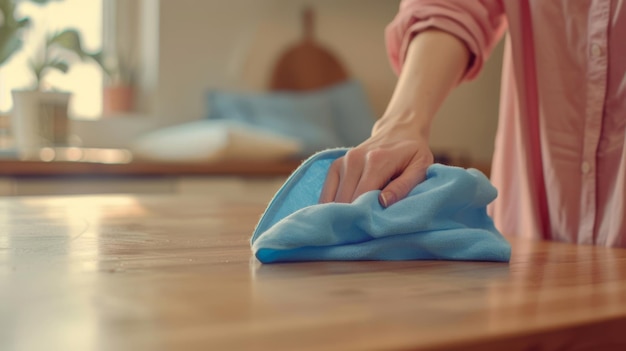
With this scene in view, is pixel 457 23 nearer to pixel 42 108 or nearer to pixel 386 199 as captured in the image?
pixel 386 199

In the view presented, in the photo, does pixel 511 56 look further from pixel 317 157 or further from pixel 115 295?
pixel 115 295

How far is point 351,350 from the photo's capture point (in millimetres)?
263

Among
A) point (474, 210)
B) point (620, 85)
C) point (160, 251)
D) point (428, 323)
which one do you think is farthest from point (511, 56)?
point (428, 323)

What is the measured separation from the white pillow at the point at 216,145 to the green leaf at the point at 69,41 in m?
0.36

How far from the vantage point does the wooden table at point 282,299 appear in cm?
29

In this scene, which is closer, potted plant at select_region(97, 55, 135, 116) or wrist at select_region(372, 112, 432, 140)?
wrist at select_region(372, 112, 432, 140)

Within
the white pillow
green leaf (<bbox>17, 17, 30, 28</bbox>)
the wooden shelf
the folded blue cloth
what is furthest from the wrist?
green leaf (<bbox>17, 17, 30, 28</bbox>)

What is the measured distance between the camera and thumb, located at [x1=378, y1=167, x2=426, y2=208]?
570 millimetres

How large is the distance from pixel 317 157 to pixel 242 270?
176 millimetres

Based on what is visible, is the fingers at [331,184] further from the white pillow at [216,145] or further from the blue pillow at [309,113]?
the blue pillow at [309,113]

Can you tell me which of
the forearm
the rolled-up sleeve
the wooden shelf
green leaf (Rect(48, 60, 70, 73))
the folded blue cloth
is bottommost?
the wooden shelf

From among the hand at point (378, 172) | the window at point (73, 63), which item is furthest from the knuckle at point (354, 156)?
the window at point (73, 63)

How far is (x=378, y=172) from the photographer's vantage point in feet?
2.02

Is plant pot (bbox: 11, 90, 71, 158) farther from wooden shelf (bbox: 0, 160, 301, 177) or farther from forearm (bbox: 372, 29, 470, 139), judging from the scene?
forearm (bbox: 372, 29, 470, 139)
